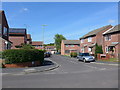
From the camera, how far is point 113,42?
29.6m

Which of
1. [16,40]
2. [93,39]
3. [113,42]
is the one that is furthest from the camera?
[16,40]

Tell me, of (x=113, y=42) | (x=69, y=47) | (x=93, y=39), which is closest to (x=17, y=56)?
(x=113, y=42)

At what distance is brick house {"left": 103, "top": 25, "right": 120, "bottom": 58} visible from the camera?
91.3 ft

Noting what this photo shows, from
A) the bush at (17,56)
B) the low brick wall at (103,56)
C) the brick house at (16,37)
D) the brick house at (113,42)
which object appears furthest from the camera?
the brick house at (16,37)

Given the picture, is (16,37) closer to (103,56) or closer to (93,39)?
(93,39)

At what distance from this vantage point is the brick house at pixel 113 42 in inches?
1096

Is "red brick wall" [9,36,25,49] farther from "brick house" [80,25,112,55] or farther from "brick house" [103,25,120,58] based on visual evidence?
"brick house" [103,25,120,58]

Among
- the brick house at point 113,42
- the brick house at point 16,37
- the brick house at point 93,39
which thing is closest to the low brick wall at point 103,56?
the brick house at point 113,42

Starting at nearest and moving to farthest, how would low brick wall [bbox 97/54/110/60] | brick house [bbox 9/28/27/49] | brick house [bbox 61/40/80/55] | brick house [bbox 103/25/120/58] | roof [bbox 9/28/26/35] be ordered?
low brick wall [bbox 97/54/110/60] → brick house [bbox 103/25/120/58] → brick house [bbox 9/28/27/49] → roof [bbox 9/28/26/35] → brick house [bbox 61/40/80/55]

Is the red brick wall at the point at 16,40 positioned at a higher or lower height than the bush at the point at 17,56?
higher

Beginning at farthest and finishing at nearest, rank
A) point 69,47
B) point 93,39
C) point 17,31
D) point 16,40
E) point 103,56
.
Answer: point 69,47 → point 17,31 → point 16,40 → point 93,39 → point 103,56

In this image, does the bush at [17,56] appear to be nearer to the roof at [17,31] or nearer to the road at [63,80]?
the road at [63,80]

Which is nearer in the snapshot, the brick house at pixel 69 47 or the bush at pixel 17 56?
the bush at pixel 17 56

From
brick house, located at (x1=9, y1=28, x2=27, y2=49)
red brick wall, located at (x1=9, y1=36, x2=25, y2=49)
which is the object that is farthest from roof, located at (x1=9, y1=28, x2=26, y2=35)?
red brick wall, located at (x1=9, y1=36, x2=25, y2=49)
